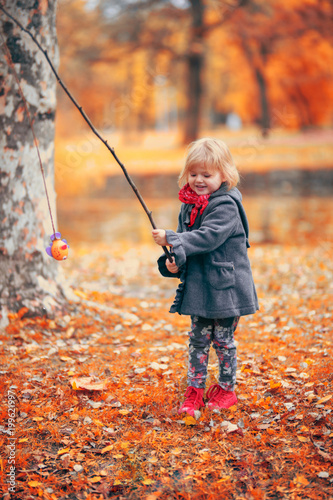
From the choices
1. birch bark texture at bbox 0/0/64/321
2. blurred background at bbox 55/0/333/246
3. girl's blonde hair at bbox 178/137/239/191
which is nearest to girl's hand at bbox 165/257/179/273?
girl's blonde hair at bbox 178/137/239/191

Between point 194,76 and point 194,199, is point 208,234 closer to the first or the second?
point 194,199

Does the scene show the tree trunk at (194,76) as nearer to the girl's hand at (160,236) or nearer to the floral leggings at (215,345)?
the floral leggings at (215,345)

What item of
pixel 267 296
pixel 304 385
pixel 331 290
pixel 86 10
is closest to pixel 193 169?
pixel 304 385

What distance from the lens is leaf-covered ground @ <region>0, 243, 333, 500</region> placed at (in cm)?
257

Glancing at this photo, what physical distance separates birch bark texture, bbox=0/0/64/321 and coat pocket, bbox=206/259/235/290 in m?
2.04

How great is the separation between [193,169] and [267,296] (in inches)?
118

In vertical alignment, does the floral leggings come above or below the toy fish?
below

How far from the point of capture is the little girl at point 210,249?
288 cm

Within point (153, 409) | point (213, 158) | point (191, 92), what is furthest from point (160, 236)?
point (191, 92)

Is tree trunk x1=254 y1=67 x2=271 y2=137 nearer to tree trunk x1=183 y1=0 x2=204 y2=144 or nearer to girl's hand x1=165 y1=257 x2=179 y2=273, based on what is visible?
tree trunk x1=183 y1=0 x2=204 y2=144

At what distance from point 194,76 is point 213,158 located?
19.2 meters

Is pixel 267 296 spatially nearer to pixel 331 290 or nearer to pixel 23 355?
pixel 331 290

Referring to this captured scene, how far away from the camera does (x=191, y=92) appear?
21.1 metres

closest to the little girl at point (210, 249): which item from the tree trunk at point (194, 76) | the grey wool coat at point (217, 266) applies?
the grey wool coat at point (217, 266)
